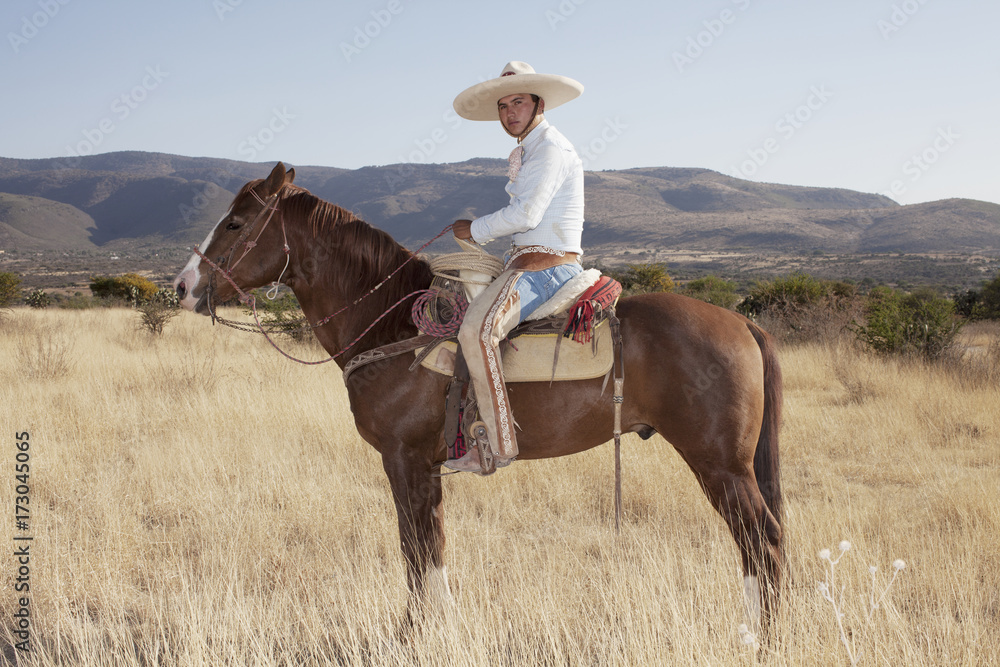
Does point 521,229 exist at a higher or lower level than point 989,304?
higher

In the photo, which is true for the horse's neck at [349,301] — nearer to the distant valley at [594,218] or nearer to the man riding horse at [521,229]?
Result: the man riding horse at [521,229]

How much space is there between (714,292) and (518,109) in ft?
43.5

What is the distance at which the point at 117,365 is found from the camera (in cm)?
970

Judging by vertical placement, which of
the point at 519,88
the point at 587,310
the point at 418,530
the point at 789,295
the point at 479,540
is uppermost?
the point at 519,88

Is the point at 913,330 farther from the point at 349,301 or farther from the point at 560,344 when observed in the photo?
the point at 349,301

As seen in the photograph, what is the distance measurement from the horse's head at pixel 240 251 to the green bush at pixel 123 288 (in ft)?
74.5

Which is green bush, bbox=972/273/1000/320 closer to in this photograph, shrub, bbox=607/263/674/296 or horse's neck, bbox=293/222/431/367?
shrub, bbox=607/263/674/296

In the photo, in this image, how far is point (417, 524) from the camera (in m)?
3.33

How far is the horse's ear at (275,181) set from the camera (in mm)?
3268

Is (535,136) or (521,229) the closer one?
(521,229)

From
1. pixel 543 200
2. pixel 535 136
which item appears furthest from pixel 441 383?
pixel 535 136

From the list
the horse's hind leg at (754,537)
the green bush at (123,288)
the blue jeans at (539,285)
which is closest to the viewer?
the horse's hind leg at (754,537)

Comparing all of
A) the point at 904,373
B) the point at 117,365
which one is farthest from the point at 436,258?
the point at 117,365

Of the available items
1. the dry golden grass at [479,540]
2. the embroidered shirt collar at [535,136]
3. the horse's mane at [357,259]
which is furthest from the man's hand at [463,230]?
the dry golden grass at [479,540]
